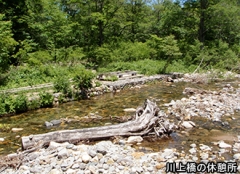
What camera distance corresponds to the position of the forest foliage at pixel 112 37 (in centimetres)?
1728

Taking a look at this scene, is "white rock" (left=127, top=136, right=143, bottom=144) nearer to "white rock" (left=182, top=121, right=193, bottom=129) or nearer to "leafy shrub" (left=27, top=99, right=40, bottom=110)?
"white rock" (left=182, top=121, right=193, bottom=129)

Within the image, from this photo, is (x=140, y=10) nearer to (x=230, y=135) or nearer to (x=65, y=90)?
(x=65, y=90)

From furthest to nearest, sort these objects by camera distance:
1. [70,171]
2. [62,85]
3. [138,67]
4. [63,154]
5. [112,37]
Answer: [112,37] → [138,67] → [62,85] → [63,154] → [70,171]

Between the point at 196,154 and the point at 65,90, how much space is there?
7.77m

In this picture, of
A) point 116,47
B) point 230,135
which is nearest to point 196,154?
point 230,135

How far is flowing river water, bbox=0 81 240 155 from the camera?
6875mm

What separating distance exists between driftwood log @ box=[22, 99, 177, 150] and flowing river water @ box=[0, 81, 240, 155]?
13.9 inches

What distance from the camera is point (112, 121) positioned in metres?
8.80

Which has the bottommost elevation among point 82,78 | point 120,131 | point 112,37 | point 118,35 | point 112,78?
point 120,131

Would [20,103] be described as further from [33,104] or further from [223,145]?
[223,145]

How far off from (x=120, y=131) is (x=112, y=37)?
20.2 metres

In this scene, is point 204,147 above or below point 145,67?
below

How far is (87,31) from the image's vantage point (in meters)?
24.7

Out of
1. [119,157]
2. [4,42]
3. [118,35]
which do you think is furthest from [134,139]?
[118,35]
